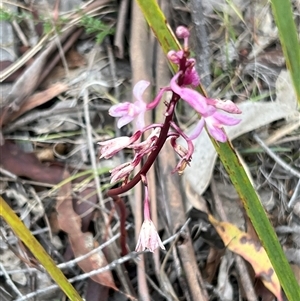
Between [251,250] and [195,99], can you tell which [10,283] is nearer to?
[251,250]

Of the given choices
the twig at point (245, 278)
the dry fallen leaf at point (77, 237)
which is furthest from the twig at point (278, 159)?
the dry fallen leaf at point (77, 237)

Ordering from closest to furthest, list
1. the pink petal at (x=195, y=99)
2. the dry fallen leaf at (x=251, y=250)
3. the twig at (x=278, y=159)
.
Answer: the pink petal at (x=195, y=99) < the dry fallen leaf at (x=251, y=250) < the twig at (x=278, y=159)

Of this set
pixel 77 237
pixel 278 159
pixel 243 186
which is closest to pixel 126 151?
pixel 77 237

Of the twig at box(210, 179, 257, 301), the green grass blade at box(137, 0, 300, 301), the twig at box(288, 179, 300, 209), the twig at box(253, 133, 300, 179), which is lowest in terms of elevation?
the twig at box(210, 179, 257, 301)

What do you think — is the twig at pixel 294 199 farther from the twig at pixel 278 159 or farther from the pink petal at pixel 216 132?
the pink petal at pixel 216 132

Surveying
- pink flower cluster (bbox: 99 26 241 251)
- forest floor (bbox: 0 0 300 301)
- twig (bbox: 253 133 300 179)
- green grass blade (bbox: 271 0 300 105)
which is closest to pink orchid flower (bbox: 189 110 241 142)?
pink flower cluster (bbox: 99 26 241 251)

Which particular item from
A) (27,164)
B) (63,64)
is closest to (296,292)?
(27,164)

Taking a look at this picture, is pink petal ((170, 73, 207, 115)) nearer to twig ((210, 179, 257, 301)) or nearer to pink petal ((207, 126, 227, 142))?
pink petal ((207, 126, 227, 142))
